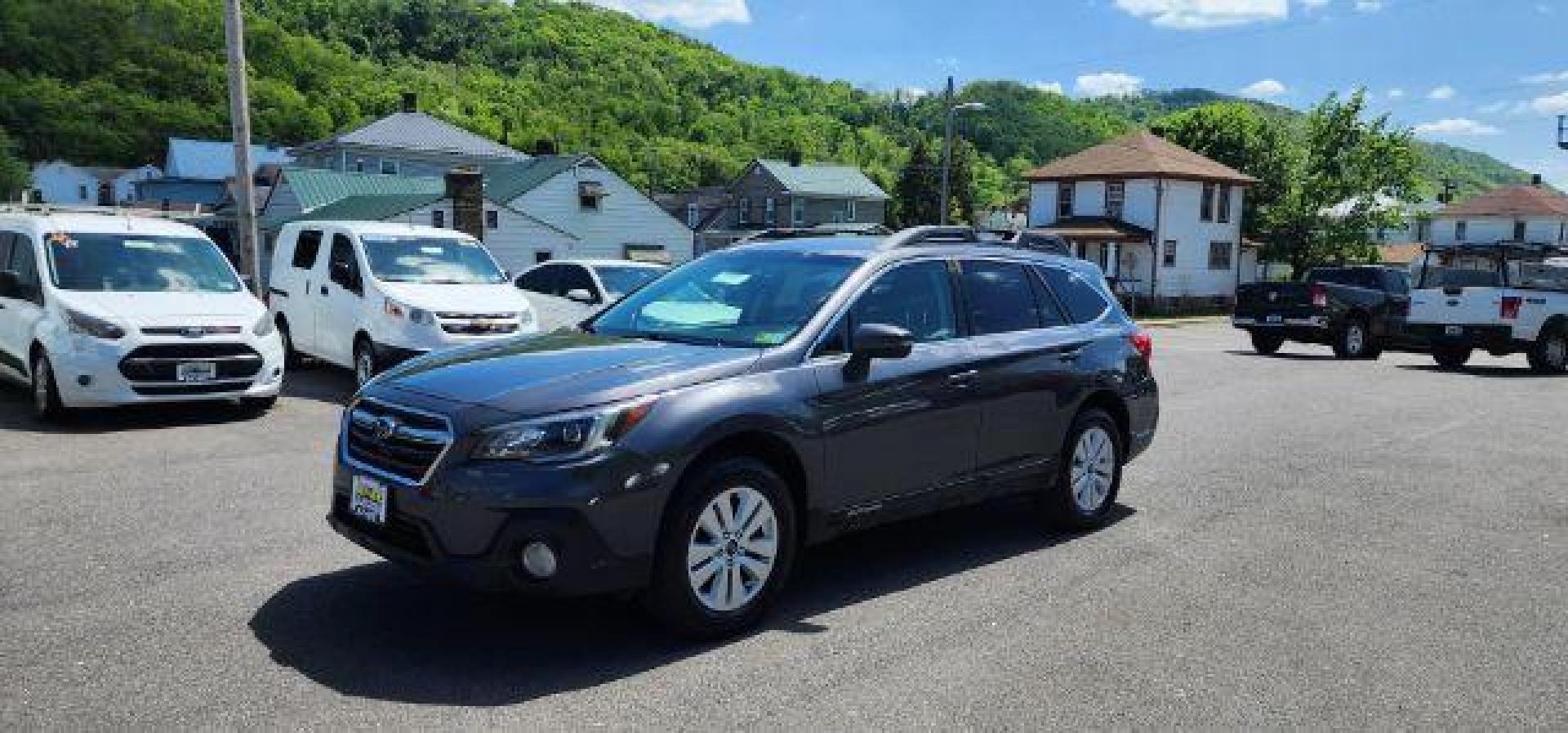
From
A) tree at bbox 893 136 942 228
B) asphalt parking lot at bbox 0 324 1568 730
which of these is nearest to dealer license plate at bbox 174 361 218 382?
asphalt parking lot at bbox 0 324 1568 730

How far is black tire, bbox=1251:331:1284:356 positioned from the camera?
21.3 meters

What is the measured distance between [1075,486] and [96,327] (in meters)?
7.92

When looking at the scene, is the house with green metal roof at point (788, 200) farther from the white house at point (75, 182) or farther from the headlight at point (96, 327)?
the headlight at point (96, 327)

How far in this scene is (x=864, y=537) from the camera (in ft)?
21.3

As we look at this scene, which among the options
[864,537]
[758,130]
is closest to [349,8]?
[758,130]

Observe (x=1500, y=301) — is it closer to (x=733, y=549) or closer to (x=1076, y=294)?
(x=1076, y=294)

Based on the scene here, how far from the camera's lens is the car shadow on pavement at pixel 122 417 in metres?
9.33

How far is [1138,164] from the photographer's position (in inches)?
1905

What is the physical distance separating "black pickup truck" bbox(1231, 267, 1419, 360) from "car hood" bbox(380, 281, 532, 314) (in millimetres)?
14178

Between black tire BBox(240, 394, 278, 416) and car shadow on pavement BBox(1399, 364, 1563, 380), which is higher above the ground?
black tire BBox(240, 394, 278, 416)

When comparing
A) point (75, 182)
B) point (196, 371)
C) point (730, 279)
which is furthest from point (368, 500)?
point (75, 182)

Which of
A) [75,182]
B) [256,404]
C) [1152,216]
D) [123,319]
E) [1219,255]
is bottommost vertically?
[256,404]

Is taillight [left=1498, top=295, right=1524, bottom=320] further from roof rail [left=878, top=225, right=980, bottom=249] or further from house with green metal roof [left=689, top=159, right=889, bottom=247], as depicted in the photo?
house with green metal roof [left=689, top=159, right=889, bottom=247]

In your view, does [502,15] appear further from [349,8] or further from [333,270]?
[333,270]
